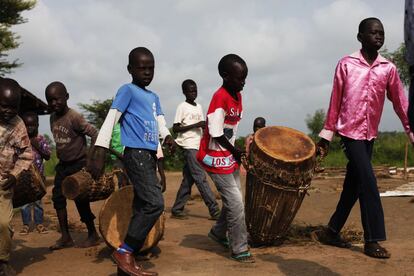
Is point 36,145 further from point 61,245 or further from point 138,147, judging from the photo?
point 138,147

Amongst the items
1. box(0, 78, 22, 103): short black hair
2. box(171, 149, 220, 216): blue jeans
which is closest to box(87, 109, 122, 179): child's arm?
box(0, 78, 22, 103): short black hair

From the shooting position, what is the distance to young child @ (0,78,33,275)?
4.08 metres

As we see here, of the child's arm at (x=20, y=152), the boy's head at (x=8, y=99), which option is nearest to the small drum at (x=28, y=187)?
the child's arm at (x=20, y=152)

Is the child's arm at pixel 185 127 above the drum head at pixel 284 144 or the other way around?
above

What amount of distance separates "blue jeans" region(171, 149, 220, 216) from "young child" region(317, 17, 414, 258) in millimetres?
2724

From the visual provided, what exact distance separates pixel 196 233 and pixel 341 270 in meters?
2.45

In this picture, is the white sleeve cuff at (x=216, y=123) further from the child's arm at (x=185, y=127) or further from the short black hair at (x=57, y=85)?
the child's arm at (x=185, y=127)

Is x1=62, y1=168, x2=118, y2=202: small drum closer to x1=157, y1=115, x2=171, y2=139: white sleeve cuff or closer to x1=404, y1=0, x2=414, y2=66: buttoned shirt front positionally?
x1=157, y1=115, x2=171, y2=139: white sleeve cuff

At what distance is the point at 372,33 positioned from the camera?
4508mm

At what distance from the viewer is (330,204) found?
8.43 meters

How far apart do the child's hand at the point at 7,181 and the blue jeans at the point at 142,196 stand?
96 centimetres

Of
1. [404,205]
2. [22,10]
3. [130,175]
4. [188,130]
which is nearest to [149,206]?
[130,175]

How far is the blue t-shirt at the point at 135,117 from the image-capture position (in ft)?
13.0

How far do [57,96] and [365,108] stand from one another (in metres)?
3.13
